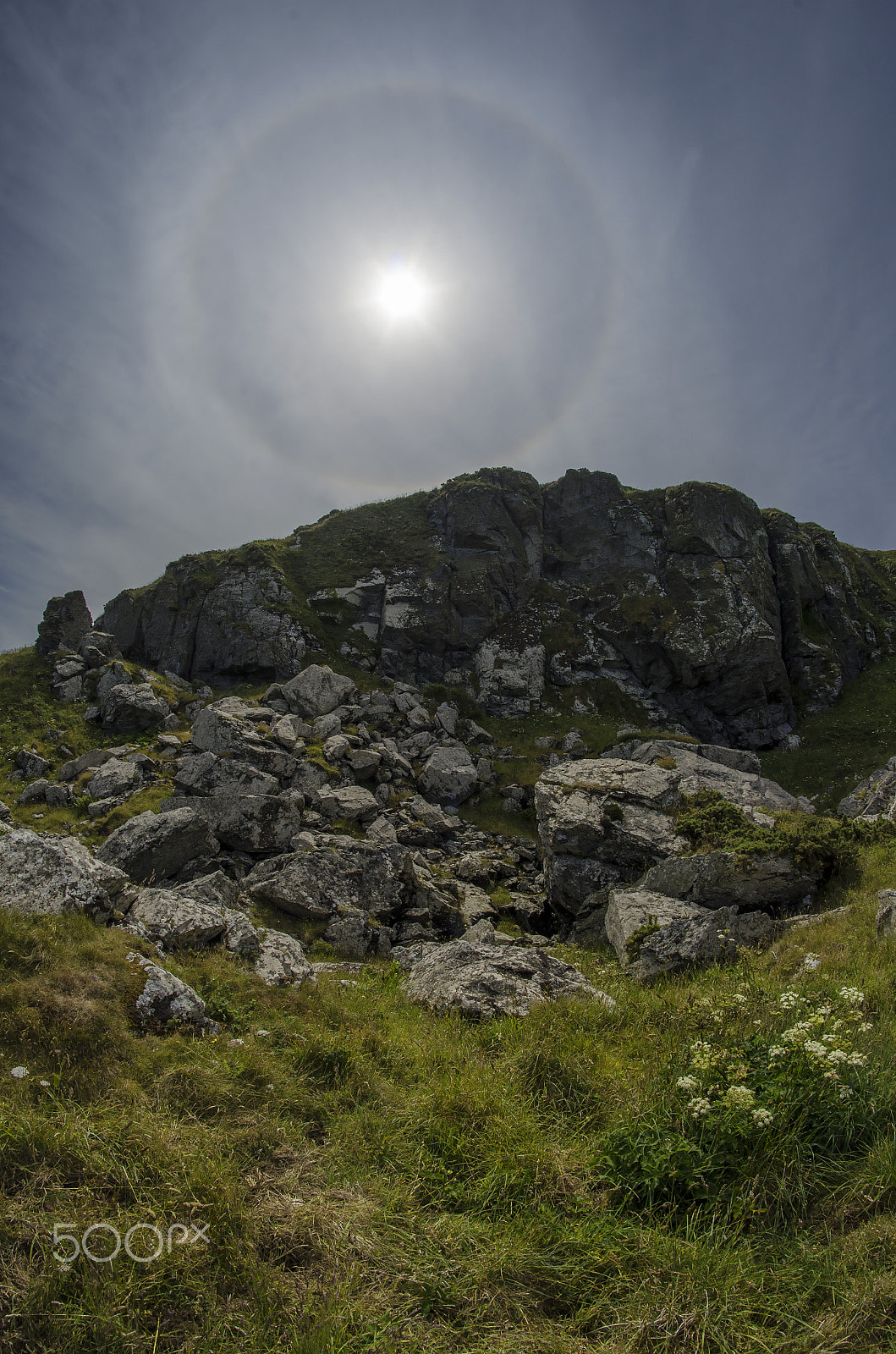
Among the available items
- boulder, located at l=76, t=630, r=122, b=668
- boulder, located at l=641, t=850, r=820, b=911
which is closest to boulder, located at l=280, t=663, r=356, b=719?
boulder, located at l=76, t=630, r=122, b=668

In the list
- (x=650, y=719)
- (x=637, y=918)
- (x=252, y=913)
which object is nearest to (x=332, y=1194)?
(x=637, y=918)

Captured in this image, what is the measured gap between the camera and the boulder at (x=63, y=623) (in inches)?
1398

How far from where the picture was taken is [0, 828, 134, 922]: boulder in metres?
8.07

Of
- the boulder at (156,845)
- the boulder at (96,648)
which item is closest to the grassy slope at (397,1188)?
the boulder at (156,845)

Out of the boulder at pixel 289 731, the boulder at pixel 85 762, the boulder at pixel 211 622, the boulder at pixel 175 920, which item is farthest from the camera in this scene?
the boulder at pixel 211 622

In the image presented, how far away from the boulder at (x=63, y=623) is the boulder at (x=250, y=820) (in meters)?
24.0

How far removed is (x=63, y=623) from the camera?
3622cm

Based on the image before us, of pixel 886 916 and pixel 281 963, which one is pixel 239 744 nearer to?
pixel 281 963

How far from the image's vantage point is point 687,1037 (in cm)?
627

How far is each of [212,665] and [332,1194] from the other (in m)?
46.9

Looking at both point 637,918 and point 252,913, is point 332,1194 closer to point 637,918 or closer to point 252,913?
point 637,918

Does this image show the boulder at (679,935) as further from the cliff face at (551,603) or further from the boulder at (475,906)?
the cliff face at (551,603)

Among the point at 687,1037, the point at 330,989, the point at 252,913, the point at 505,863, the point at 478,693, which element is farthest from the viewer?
the point at 478,693

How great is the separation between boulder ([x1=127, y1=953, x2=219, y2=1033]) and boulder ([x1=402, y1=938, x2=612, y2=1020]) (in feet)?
12.0
